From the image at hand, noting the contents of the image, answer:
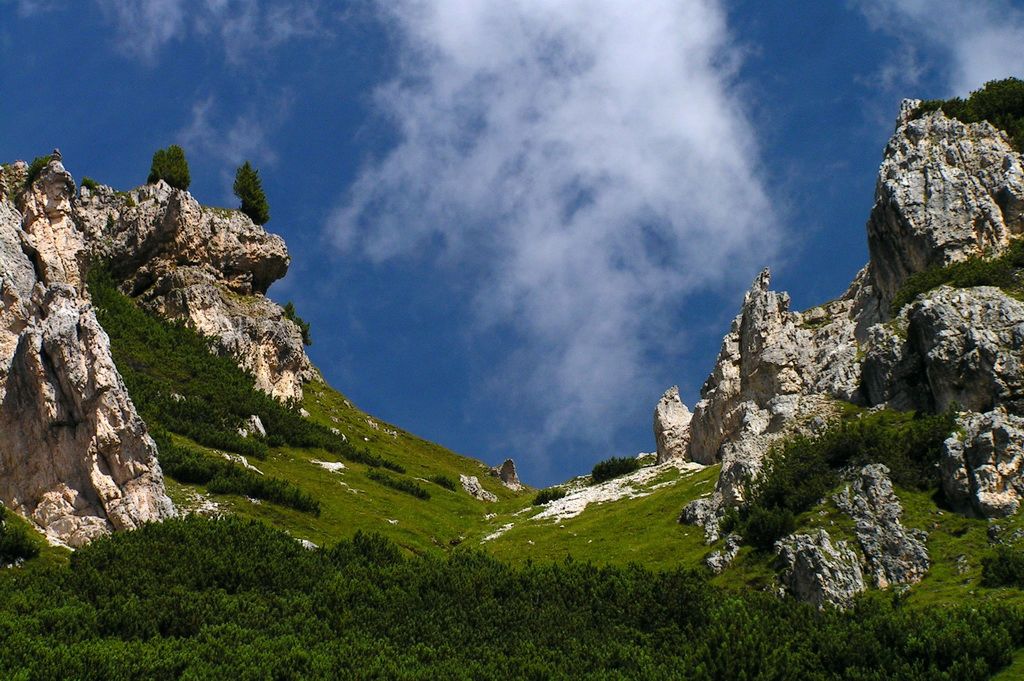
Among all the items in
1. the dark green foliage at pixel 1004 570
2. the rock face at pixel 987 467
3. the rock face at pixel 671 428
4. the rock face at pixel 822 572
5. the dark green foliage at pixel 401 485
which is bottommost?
the dark green foliage at pixel 1004 570

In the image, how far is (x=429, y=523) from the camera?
256ft

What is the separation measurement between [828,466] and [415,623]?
28.8 m

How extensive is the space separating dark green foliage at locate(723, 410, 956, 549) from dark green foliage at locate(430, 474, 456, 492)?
1933 inches

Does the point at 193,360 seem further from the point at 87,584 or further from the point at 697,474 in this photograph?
the point at 87,584

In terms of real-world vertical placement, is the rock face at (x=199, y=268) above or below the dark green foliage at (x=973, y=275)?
above

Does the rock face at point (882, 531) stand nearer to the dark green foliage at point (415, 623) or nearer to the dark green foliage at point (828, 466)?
the dark green foliage at point (828, 466)

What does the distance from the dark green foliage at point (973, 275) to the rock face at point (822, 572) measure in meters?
30.2

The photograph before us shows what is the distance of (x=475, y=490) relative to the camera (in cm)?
10744

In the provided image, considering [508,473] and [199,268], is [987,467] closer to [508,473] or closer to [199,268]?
[508,473]

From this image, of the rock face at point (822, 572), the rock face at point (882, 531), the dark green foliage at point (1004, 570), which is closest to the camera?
the dark green foliage at point (1004, 570)

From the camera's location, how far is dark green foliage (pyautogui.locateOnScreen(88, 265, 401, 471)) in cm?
8269

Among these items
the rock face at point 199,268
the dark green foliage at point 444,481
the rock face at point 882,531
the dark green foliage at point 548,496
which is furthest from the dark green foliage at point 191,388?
the rock face at point 882,531

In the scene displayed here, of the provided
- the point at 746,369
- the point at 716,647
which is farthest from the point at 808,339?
the point at 716,647

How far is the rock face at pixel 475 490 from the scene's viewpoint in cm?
10619
